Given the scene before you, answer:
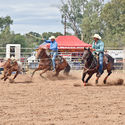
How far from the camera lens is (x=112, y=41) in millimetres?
49125

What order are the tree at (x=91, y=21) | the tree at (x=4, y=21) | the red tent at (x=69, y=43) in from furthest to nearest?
the tree at (x=4, y=21)
the tree at (x=91, y=21)
the red tent at (x=69, y=43)

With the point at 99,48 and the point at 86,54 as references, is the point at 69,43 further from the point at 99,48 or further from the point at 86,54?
the point at 86,54

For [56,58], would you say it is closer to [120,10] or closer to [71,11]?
[120,10]

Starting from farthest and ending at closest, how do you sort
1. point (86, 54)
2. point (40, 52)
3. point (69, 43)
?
point (69, 43)
point (40, 52)
point (86, 54)

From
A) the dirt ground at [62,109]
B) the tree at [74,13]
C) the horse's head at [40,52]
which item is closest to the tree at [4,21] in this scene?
the tree at [74,13]

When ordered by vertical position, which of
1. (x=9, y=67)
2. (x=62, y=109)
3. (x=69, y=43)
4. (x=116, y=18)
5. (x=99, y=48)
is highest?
(x=116, y=18)

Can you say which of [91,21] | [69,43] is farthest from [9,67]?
[91,21]

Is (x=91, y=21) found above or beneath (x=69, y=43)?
above

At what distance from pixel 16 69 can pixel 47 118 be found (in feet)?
27.3

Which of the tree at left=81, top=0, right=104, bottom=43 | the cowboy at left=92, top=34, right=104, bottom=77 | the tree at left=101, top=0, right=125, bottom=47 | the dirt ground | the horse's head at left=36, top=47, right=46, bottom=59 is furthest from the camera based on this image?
the tree at left=81, top=0, right=104, bottom=43

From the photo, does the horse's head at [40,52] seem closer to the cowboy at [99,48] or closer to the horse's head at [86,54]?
the cowboy at [99,48]

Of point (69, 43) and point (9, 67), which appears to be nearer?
point (9, 67)

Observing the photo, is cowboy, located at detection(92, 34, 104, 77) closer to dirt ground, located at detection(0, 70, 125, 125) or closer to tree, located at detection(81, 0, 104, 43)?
dirt ground, located at detection(0, 70, 125, 125)

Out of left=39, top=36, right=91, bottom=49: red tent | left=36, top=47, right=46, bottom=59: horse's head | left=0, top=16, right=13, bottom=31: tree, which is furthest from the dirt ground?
left=0, top=16, right=13, bottom=31: tree
